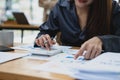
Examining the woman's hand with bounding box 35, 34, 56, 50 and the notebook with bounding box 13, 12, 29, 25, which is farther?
the notebook with bounding box 13, 12, 29, 25

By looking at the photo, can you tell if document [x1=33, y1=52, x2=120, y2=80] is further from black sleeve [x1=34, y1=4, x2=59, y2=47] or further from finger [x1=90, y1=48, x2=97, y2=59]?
black sleeve [x1=34, y1=4, x2=59, y2=47]

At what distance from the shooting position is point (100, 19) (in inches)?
58.7

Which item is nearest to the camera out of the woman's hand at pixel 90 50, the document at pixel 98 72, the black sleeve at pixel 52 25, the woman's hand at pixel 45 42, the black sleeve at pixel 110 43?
the document at pixel 98 72

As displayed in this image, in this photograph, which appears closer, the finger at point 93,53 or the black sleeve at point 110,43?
the finger at point 93,53

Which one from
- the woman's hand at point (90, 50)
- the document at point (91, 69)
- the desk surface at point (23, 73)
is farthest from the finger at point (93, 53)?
the desk surface at point (23, 73)

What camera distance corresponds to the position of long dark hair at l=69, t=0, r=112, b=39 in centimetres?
149

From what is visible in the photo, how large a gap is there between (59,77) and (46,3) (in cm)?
263

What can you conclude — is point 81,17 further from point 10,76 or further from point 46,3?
point 46,3

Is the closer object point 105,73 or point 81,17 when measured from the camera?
point 105,73

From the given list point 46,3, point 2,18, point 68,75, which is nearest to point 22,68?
point 68,75

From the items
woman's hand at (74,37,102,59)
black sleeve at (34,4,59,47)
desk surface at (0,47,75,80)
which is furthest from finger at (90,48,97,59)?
black sleeve at (34,4,59,47)

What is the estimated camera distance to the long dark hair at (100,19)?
1.49 m

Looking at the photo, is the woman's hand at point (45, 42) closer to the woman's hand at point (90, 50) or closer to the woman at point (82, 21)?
the woman at point (82, 21)

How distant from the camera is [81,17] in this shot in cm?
161
